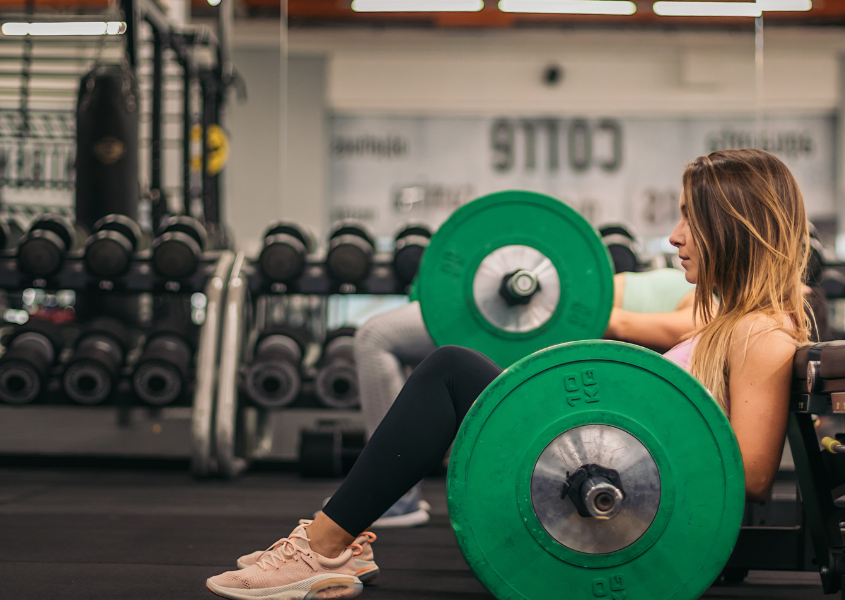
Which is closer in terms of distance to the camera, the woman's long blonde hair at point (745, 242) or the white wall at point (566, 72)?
the woman's long blonde hair at point (745, 242)

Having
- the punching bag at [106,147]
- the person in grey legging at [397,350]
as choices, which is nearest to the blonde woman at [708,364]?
the person in grey legging at [397,350]

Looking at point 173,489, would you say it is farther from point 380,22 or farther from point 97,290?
point 380,22

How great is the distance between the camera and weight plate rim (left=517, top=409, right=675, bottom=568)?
0.91 m

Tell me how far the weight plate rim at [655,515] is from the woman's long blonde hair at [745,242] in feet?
0.58

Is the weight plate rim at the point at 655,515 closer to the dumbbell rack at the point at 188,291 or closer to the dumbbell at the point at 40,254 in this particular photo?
the dumbbell rack at the point at 188,291

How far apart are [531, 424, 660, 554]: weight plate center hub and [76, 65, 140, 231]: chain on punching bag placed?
2816 mm

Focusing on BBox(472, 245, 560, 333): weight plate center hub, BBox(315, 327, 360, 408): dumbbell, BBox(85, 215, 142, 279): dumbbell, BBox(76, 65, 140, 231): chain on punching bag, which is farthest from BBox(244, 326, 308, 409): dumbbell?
BBox(472, 245, 560, 333): weight plate center hub

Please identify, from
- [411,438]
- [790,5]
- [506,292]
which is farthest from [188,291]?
[790,5]

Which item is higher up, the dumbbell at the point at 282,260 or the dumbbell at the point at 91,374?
the dumbbell at the point at 282,260

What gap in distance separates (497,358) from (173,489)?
4.86 ft

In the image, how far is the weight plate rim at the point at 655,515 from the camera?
91cm

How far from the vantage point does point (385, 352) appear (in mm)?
1982

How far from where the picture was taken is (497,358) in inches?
61.7

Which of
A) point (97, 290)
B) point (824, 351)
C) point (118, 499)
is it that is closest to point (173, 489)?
point (118, 499)
